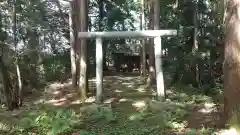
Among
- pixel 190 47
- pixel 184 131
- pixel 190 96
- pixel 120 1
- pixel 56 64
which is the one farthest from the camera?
pixel 120 1

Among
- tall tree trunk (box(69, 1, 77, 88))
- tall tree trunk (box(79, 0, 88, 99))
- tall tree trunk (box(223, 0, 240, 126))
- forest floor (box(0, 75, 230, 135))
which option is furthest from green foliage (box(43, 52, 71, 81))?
tall tree trunk (box(223, 0, 240, 126))

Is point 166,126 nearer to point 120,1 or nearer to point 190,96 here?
point 190,96

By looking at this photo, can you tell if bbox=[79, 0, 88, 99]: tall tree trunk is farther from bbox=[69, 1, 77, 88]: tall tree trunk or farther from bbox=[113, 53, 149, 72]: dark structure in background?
bbox=[113, 53, 149, 72]: dark structure in background

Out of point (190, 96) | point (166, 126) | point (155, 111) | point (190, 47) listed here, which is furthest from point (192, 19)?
point (166, 126)

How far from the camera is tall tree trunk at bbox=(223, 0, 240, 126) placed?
6750mm

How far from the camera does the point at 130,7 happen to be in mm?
26500

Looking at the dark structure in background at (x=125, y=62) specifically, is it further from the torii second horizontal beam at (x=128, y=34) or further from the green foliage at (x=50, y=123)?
the green foliage at (x=50, y=123)

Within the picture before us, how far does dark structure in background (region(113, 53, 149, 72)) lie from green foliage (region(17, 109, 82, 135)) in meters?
15.7

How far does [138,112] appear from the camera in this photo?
10328 mm

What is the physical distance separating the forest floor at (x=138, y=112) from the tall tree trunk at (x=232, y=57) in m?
0.95

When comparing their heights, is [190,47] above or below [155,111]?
above

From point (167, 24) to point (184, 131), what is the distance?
36.2ft

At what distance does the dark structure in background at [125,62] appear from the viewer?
2528 centimetres

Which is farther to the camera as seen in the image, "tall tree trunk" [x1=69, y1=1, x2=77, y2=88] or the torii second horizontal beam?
"tall tree trunk" [x1=69, y1=1, x2=77, y2=88]
